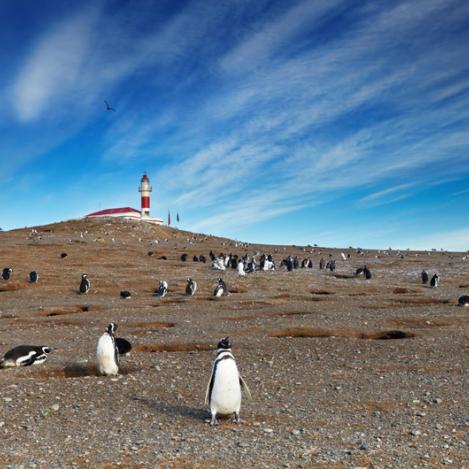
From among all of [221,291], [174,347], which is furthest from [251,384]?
[221,291]

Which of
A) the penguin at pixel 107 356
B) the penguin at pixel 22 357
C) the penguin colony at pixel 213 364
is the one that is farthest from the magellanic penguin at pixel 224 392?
the penguin at pixel 22 357

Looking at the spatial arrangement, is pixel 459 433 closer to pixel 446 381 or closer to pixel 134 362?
pixel 446 381

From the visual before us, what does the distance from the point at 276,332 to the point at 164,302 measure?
29.4 feet

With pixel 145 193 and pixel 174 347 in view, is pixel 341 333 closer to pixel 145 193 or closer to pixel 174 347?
pixel 174 347

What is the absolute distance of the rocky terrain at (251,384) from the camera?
6.93 meters

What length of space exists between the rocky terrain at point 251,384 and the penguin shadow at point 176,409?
33 mm

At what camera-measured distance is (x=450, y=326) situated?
17.2 meters

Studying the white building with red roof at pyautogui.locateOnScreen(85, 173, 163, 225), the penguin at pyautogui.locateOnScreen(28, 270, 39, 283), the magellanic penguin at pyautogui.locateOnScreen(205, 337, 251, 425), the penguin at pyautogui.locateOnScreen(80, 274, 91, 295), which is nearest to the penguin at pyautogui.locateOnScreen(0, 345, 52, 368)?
the magellanic penguin at pyautogui.locateOnScreen(205, 337, 251, 425)

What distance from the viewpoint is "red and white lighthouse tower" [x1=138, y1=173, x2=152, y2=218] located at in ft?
285

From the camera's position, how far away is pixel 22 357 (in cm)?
1179

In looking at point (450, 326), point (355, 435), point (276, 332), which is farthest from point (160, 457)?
point (450, 326)

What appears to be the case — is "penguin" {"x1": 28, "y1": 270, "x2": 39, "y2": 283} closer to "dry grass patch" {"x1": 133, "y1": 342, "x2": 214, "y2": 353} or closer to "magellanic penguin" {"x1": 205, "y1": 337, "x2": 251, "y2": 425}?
"dry grass patch" {"x1": 133, "y1": 342, "x2": 214, "y2": 353}

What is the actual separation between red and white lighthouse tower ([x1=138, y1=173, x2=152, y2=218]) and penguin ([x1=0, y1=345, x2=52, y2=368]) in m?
75.5

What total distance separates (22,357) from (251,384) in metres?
5.11
